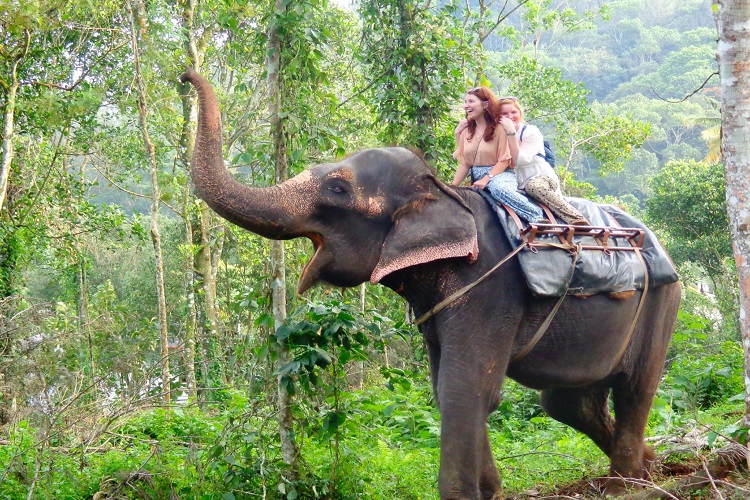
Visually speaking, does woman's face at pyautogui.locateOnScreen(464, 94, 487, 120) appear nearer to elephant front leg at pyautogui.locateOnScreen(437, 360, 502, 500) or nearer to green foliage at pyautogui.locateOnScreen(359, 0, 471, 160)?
elephant front leg at pyautogui.locateOnScreen(437, 360, 502, 500)

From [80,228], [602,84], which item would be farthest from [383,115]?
[602,84]

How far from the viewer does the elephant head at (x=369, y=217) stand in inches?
157

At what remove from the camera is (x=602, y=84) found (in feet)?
211

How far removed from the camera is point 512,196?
4.46 m

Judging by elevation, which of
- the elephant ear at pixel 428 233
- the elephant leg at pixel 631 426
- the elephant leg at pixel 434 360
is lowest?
the elephant leg at pixel 631 426

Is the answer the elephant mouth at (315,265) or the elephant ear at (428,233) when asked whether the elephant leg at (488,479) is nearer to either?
the elephant ear at (428,233)

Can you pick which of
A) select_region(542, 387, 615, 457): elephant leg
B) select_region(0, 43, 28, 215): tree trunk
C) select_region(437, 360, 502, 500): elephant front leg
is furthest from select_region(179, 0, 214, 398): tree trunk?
select_region(437, 360, 502, 500): elephant front leg

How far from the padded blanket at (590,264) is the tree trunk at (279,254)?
1.13m

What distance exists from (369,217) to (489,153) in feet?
2.81

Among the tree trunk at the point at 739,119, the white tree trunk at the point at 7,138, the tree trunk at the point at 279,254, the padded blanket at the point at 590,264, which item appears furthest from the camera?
the white tree trunk at the point at 7,138

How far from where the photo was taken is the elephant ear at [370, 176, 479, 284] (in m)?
4.10

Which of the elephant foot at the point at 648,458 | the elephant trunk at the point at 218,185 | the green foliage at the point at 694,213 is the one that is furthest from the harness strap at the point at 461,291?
the green foliage at the point at 694,213

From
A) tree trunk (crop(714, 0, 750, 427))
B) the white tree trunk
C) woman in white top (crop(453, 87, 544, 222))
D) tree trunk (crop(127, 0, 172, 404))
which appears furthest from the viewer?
tree trunk (crop(127, 0, 172, 404))

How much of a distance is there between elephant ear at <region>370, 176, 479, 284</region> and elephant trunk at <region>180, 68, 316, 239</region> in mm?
559
